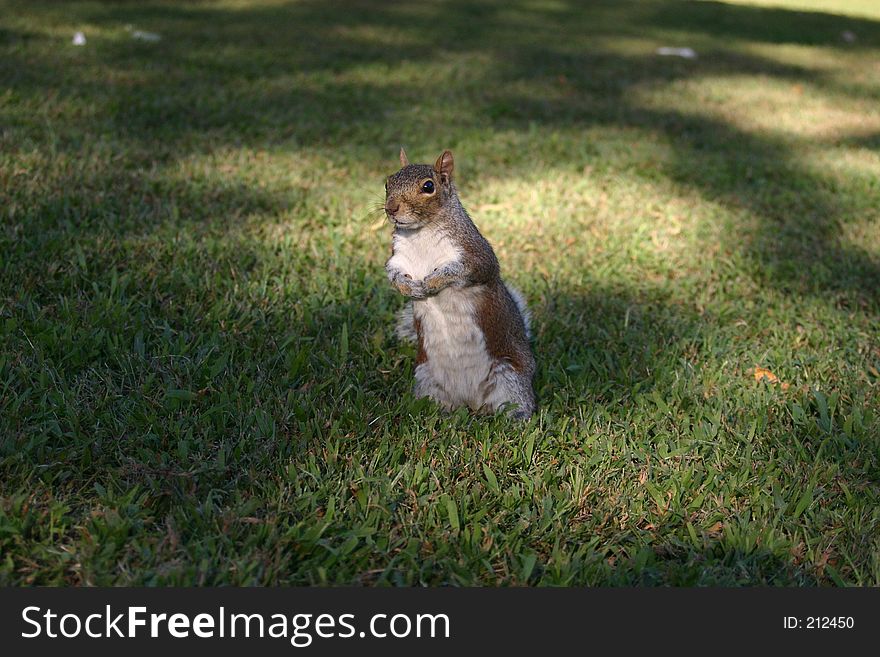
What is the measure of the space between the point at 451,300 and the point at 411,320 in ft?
2.07

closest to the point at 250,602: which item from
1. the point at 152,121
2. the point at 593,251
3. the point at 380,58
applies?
the point at 593,251

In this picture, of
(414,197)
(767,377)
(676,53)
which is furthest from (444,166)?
(676,53)

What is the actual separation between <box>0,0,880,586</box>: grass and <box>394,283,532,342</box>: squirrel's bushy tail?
69mm

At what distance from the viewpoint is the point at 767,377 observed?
11.1ft

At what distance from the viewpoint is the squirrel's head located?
2.67m

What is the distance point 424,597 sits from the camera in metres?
2.07

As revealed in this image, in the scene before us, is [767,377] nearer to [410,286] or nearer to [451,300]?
[451,300]

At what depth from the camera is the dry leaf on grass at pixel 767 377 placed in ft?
10.9

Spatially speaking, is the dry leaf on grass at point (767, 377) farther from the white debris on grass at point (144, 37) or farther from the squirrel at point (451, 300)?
the white debris on grass at point (144, 37)

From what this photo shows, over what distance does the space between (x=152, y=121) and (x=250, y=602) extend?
500 centimetres

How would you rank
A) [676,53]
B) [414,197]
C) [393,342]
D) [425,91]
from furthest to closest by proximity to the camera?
[676,53] < [425,91] < [393,342] < [414,197]

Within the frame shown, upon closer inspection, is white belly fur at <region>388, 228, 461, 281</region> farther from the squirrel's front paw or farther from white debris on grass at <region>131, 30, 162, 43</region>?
white debris on grass at <region>131, 30, 162, 43</region>

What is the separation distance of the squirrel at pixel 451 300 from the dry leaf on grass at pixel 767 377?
3.50 ft

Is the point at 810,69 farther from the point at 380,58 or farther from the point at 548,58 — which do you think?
the point at 380,58
